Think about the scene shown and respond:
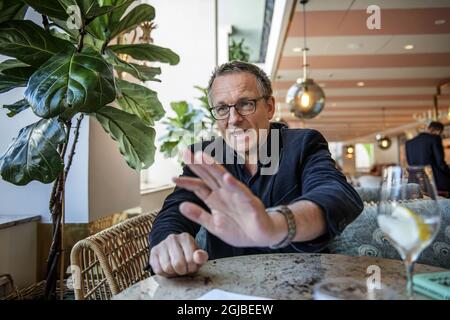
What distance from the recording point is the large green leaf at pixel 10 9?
105 centimetres

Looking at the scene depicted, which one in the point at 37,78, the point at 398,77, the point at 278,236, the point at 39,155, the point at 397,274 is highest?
the point at 398,77

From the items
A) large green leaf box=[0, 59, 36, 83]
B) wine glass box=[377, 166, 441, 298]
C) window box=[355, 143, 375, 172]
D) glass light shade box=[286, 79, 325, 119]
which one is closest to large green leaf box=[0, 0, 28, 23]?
A: large green leaf box=[0, 59, 36, 83]

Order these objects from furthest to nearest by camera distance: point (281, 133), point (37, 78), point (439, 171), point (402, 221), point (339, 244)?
1. point (439, 171)
2. point (339, 244)
3. point (281, 133)
4. point (37, 78)
5. point (402, 221)

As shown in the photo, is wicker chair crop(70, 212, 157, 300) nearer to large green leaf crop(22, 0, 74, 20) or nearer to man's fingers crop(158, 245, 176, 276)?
man's fingers crop(158, 245, 176, 276)

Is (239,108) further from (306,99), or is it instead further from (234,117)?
(306,99)

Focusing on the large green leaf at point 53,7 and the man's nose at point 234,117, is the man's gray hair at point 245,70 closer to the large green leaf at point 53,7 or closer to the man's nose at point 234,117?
the man's nose at point 234,117

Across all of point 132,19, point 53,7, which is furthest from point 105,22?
point 53,7

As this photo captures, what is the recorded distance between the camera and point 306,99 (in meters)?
3.82

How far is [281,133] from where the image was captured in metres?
1.26

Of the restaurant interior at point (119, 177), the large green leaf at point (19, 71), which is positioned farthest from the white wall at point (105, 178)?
the large green leaf at point (19, 71)

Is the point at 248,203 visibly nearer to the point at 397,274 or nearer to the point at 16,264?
the point at 397,274

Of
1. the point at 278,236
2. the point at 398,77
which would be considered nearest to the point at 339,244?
the point at 278,236

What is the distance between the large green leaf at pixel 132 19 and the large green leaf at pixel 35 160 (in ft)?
1.37

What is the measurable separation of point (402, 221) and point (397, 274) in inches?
10.5
